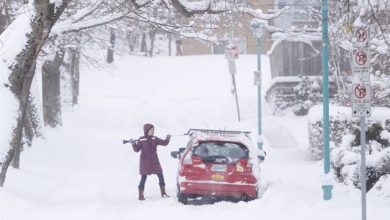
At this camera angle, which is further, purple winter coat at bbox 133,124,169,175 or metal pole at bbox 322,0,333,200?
purple winter coat at bbox 133,124,169,175

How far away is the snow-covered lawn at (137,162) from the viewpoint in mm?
11055

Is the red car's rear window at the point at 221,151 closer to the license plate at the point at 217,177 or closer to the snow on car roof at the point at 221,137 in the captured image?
the snow on car roof at the point at 221,137

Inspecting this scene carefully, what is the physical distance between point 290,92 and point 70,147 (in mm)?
11183

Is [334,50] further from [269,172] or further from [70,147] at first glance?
[70,147]

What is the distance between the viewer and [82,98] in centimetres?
3606

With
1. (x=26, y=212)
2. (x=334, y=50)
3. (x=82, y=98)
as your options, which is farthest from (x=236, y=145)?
(x=82, y=98)

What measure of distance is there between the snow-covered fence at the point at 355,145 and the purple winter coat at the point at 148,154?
363cm

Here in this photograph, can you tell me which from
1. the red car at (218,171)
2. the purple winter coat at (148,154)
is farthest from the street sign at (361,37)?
the purple winter coat at (148,154)

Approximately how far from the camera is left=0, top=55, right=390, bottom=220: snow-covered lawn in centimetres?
1105

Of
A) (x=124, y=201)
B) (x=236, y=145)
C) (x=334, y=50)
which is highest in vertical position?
(x=334, y=50)

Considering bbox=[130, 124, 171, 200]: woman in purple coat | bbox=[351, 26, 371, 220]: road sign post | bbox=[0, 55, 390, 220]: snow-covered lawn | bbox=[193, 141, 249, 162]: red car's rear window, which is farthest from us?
bbox=[130, 124, 171, 200]: woman in purple coat

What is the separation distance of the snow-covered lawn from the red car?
1.16 ft

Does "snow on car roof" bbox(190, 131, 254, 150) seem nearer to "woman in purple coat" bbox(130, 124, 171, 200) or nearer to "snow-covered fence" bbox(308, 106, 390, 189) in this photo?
"woman in purple coat" bbox(130, 124, 171, 200)

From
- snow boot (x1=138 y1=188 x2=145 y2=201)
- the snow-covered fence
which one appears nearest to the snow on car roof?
snow boot (x1=138 y1=188 x2=145 y2=201)
